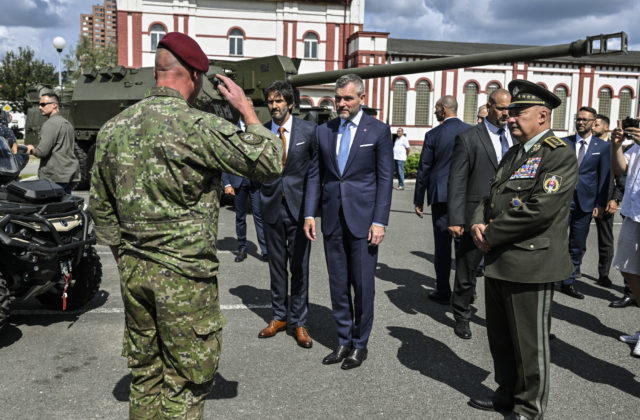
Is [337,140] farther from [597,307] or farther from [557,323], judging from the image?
[597,307]

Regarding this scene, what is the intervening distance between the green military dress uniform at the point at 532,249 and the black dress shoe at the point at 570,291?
319cm

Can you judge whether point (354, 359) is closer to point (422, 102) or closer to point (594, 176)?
point (594, 176)

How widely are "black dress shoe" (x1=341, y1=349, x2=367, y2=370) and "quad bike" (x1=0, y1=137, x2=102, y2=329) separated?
89.3 inches

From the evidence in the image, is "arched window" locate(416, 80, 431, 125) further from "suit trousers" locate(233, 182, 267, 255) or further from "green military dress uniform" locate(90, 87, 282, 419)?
"green military dress uniform" locate(90, 87, 282, 419)

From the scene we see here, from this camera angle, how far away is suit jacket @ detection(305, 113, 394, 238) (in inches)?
159

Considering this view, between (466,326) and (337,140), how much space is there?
6.52ft

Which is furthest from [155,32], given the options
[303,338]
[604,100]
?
[303,338]

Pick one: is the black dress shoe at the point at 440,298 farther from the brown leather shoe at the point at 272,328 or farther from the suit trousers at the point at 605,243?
the suit trousers at the point at 605,243

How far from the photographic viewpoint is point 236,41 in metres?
34.5

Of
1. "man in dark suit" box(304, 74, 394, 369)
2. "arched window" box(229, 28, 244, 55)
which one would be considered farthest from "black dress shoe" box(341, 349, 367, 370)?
"arched window" box(229, 28, 244, 55)

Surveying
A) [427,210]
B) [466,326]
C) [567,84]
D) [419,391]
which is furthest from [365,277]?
[567,84]

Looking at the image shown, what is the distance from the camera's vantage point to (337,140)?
164 inches

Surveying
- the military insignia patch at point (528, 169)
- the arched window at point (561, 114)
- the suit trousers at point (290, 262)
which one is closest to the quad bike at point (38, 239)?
the suit trousers at point (290, 262)

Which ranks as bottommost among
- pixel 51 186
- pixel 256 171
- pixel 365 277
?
pixel 365 277
